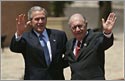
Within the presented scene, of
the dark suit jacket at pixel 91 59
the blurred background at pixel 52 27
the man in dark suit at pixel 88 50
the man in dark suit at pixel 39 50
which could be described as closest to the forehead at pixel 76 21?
the man in dark suit at pixel 88 50

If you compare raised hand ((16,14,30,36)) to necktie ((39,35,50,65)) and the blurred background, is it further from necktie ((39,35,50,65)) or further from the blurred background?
the blurred background

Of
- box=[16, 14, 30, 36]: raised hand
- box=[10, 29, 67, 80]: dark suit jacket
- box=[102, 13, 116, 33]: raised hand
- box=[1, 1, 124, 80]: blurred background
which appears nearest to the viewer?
box=[102, 13, 116, 33]: raised hand

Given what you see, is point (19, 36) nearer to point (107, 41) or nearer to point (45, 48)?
point (45, 48)

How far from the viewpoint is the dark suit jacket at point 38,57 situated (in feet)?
11.9

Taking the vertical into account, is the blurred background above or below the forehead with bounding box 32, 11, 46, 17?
below

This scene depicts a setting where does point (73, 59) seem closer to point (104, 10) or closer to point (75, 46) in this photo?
point (75, 46)

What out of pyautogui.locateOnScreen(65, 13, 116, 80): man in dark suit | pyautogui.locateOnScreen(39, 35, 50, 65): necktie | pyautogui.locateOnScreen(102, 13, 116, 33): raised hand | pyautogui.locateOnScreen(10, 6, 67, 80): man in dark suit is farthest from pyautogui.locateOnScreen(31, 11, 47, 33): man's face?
pyautogui.locateOnScreen(102, 13, 116, 33): raised hand

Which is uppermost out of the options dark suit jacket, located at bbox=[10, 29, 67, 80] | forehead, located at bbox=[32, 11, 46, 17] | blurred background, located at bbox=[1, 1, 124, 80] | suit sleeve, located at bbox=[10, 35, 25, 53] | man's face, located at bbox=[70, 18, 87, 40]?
forehead, located at bbox=[32, 11, 46, 17]

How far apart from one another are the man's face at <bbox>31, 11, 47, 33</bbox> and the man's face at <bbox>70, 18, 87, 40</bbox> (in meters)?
0.27

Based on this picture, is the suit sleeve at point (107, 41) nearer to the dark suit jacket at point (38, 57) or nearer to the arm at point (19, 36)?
the dark suit jacket at point (38, 57)

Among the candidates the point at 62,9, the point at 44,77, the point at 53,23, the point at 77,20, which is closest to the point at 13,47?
the point at 44,77

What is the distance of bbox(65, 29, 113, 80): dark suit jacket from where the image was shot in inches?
134

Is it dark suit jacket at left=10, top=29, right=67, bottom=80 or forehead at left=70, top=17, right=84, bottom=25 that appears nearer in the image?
forehead at left=70, top=17, right=84, bottom=25

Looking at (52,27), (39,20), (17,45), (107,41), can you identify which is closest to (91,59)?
(107,41)
